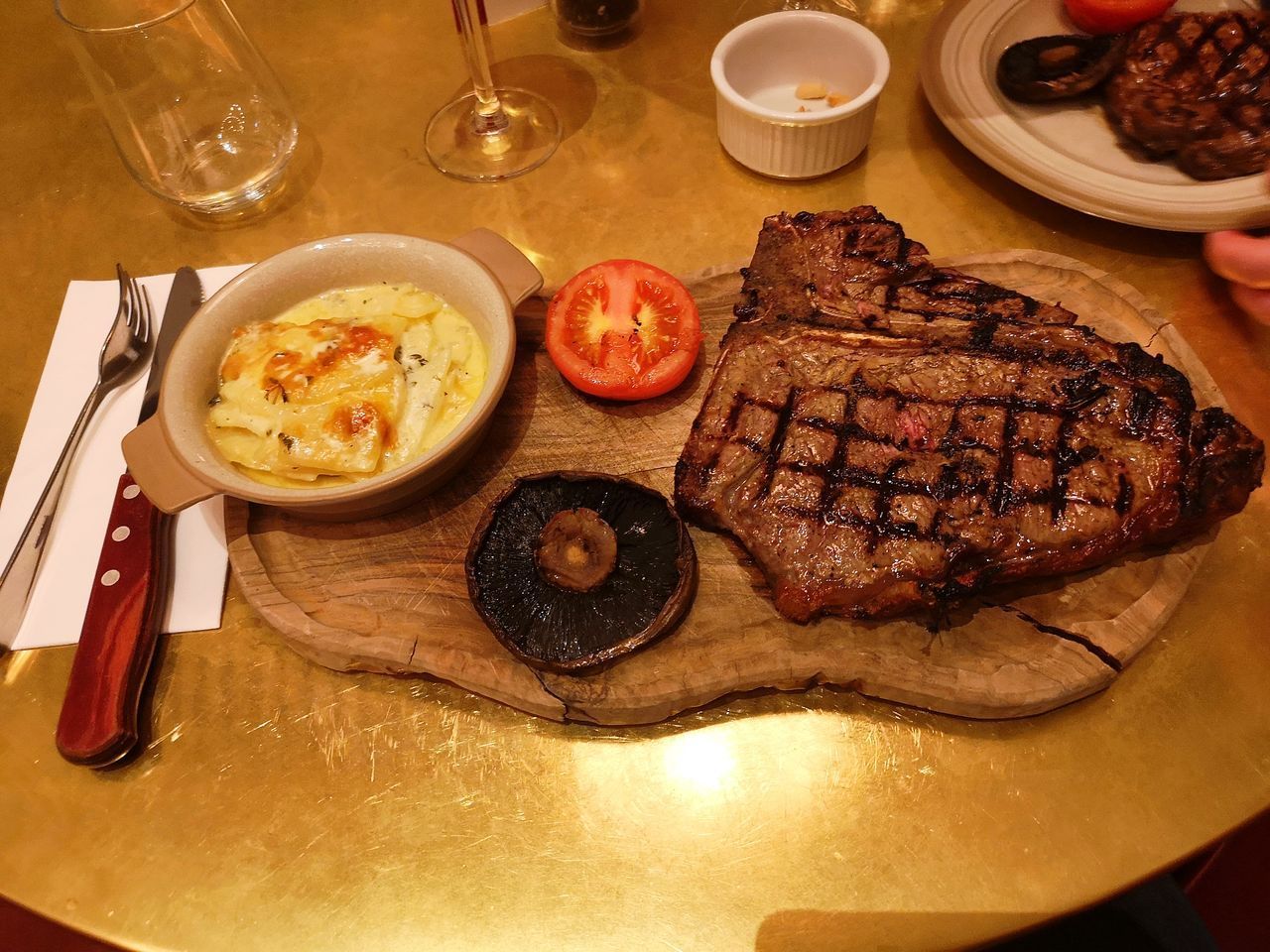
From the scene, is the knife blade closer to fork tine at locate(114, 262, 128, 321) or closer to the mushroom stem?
fork tine at locate(114, 262, 128, 321)

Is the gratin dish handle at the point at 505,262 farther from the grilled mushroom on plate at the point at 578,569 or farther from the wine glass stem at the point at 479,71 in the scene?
the wine glass stem at the point at 479,71

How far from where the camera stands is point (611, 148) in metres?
3.91

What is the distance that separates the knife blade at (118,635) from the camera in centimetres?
236

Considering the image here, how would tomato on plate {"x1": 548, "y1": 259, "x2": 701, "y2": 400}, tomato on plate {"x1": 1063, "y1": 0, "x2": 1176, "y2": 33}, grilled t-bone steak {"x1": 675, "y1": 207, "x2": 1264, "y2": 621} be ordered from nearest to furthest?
1. grilled t-bone steak {"x1": 675, "y1": 207, "x2": 1264, "y2": 621}
2. tomato on plate {"x1": 548, "y1": 259, "x2": 701, "y2": 400}
3. tomato on plate {"x1": 1063, "y1": 0, "x2": 1176, "y2": 33}

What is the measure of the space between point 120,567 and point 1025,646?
261 cm

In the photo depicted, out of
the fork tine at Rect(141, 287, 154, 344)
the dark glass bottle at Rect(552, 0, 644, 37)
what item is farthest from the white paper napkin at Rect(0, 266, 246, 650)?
the dark glass bottle at Rect(552, 0, 644, 37)

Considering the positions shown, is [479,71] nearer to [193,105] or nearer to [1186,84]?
[193,105]

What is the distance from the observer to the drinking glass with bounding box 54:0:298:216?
362cm

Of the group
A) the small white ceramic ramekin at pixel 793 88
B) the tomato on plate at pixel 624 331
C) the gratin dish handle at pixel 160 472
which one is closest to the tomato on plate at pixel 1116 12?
the small white ceramic ramekin at pixel 793 88

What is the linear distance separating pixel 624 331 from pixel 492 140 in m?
1.65

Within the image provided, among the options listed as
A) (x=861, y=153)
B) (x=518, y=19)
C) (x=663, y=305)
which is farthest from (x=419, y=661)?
(x=518, y=19)

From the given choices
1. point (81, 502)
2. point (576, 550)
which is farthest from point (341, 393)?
point (81, 502)

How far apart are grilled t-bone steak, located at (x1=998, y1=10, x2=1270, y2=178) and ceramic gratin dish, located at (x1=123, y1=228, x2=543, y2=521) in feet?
7.66

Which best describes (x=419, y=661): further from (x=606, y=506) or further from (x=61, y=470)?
(x=61, y=470)
